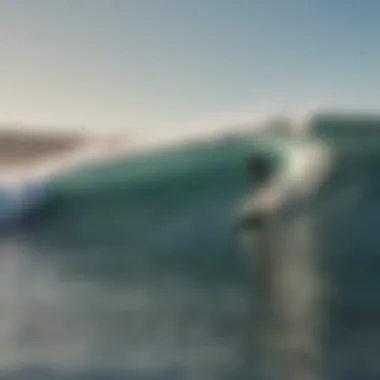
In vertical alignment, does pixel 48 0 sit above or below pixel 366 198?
above

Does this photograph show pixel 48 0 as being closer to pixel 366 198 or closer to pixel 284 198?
pixel 284 198

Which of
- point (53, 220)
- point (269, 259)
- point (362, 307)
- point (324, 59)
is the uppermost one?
point (324, 59)

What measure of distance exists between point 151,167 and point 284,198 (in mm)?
257

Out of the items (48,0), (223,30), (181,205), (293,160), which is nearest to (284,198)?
(293,160)

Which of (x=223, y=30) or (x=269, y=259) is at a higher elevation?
(x=223, y=30)

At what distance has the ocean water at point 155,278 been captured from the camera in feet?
4.58

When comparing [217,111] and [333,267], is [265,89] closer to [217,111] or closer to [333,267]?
[217,111]

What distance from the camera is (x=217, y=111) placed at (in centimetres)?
144

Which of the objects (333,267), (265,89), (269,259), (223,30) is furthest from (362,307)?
(223,30)

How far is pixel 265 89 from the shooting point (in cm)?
144

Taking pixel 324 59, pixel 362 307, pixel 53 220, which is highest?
pixel 324 59

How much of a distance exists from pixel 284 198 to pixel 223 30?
341 mm

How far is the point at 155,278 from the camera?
142 cm

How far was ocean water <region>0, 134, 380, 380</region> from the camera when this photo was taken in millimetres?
1396
